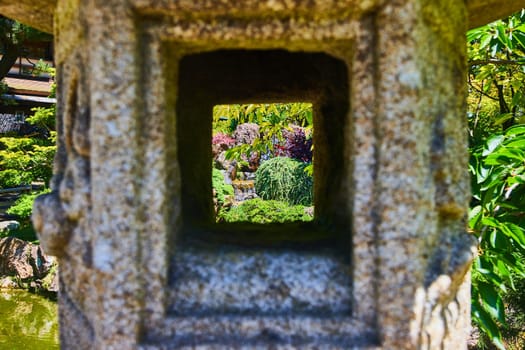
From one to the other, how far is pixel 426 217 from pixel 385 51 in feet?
1.29

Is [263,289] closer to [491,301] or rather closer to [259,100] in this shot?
[491,301]

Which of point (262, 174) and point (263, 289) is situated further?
point (262, 174)

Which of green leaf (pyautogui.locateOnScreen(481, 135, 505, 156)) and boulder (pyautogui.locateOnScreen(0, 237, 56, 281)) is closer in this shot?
green leaf (pyautogui.locateOnScreen(481, 135, 505, 156))

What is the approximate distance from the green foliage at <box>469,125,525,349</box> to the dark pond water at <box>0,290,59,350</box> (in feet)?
11.9

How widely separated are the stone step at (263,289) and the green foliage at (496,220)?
35.9 inches

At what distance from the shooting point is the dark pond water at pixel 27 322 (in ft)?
13.9

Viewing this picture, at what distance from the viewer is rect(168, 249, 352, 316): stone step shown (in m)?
1.18

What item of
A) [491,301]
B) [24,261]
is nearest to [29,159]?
[24,261]

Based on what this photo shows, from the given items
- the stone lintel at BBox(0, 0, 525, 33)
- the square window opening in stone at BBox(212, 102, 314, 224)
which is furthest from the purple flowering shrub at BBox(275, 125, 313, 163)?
the stone lintel at BBox(0, 0, 525, 33)

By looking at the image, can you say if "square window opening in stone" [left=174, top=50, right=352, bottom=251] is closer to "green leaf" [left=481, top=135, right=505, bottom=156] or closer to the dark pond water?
"green leaf" [left=481, top=135, right=505, bottom=156]

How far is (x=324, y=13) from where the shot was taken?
110 cm

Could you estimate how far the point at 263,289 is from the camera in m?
1.19

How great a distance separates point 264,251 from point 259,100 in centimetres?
121

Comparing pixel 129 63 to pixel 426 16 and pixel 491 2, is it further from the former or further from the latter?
pixel 491 2
